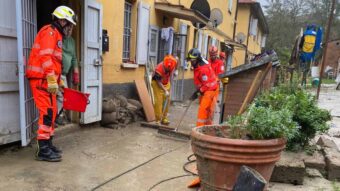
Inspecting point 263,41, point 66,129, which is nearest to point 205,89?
point 66,129

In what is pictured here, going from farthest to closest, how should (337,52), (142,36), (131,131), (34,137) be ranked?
1. (337,52)
2. (142,36)
3. (131,131)
4. (34,137)

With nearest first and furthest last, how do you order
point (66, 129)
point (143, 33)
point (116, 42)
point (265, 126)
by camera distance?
point (265, 126) < point (66, 129) < point (116, 42) < point (143, 33)

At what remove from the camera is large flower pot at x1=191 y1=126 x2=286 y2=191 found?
278 cm

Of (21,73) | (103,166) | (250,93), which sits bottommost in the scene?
(103,166)

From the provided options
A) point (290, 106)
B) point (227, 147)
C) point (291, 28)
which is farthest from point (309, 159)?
point (291, 28)

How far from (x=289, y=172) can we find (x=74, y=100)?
2.92 meters

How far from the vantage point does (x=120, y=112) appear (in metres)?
6.93

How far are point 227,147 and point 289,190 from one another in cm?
124

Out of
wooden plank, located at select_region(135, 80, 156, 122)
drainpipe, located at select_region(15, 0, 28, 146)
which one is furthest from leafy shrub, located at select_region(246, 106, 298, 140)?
wooden plank, located at select_region(135, 80, 156, 122)

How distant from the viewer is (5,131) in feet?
13.9

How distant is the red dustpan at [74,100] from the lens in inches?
179

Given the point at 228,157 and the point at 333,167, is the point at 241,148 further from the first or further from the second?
the point at 333,167

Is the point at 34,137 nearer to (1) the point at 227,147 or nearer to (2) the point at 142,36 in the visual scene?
Result: (1) the point at 227,147

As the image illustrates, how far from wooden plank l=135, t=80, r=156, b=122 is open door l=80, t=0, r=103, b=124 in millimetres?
1444
